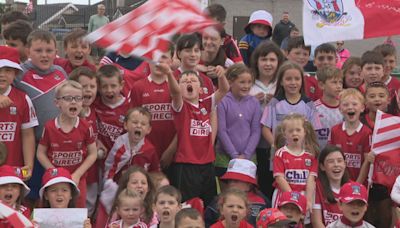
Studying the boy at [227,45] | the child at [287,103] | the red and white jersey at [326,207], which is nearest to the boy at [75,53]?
the boy at [227,45]

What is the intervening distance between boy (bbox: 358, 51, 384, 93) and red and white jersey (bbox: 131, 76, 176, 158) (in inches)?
88.3

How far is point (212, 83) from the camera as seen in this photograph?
8328 mm

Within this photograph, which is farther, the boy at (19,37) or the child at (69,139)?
the boy at (19,37)

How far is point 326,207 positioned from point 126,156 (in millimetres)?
1984

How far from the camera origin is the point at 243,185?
7691 millimetres

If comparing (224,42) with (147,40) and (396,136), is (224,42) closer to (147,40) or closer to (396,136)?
(396,136)

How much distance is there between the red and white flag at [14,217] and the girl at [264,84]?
9.60ft

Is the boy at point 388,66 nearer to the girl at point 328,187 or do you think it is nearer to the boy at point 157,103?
the girl at point 328,187

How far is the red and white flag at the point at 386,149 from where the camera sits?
759 centimetres

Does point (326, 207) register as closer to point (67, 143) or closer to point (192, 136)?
point (192, 136)

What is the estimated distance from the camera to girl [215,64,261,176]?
26.3ft

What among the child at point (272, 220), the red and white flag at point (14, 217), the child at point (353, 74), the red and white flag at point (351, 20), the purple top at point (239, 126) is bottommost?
the child at point (272, 220)

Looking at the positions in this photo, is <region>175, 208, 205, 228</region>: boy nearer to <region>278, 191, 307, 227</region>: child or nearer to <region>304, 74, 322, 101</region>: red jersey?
<region>278, 191, 307, 227</region>: child

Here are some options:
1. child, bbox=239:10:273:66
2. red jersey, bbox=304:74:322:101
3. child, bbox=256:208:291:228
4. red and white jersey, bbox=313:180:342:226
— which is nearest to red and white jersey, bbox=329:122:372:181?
red and white jersey, bbox=313:180:342:226
